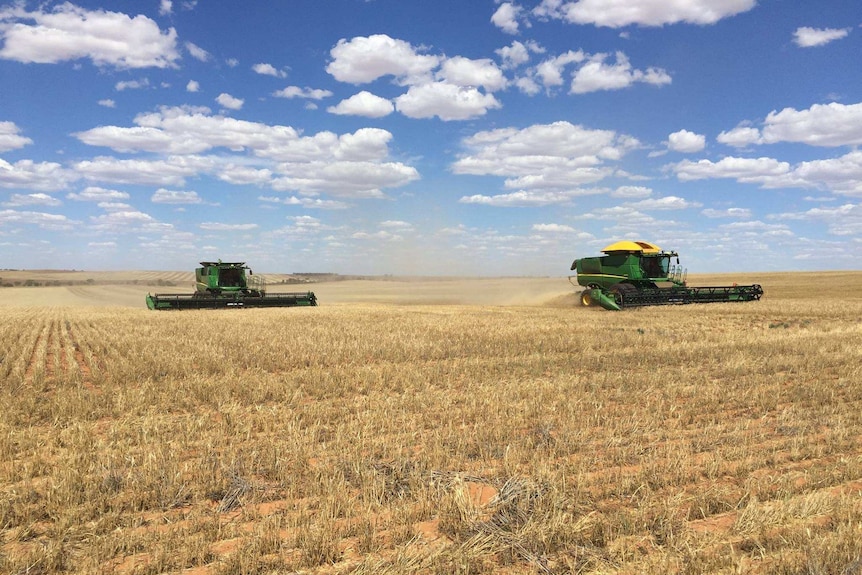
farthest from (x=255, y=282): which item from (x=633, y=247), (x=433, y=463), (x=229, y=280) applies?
(x=433, y=463)

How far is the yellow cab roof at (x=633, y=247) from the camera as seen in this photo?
29.1 m

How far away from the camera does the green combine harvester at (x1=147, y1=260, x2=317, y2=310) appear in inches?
1271

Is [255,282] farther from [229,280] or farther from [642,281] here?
[642,281]

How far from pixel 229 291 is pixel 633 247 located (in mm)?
22476

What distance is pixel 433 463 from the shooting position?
18.9 ft

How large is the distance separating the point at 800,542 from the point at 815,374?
8236mm

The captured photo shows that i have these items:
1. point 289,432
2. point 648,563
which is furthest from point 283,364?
point 648,563

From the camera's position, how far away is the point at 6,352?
48.4 ft

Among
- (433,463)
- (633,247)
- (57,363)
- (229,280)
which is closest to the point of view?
(433,463)

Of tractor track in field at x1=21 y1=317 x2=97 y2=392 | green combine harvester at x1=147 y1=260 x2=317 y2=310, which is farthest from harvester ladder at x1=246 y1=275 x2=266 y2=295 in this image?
tractor track in field at x1=21 y1=317 x2=97 y2=392

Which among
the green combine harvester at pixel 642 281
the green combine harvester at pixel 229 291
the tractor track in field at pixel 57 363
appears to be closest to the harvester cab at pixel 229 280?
the green combine harvester at pixel 229 291

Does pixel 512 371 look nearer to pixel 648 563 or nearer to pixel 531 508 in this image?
pixel 531 508

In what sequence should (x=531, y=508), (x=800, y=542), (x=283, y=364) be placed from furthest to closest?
(x=283, y=364) → (x=531, y=508) → (x=800, y=542)

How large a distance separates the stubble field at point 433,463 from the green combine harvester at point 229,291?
19.3 m
